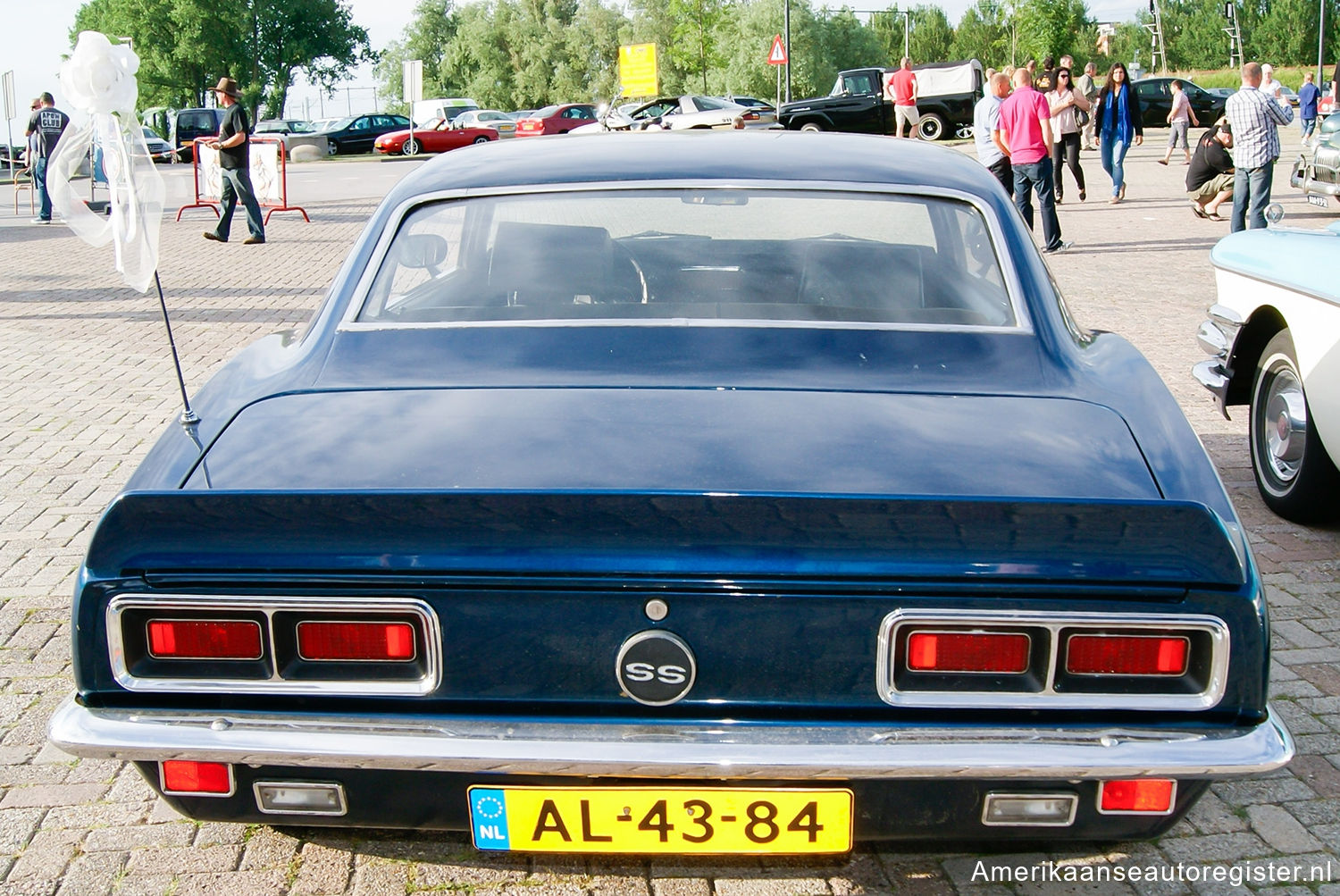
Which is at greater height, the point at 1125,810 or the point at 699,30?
the point at 699,30

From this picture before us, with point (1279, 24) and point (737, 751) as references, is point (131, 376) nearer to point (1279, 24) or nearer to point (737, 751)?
point (737, 751)

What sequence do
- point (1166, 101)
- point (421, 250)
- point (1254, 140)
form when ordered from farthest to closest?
point (1166, 101) < point (1254, 140) < point (421, 250)

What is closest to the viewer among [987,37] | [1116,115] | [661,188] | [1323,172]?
[661,188]

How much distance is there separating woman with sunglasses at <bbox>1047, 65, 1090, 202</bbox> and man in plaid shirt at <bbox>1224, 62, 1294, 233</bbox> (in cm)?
343

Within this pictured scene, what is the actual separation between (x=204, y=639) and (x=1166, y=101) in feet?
112

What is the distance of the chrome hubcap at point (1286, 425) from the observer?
15.7ft

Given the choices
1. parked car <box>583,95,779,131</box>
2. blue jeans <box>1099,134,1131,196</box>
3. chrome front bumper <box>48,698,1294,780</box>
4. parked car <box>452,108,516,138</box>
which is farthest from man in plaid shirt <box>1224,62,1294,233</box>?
A: parked car <box>452,108,516,138</box>

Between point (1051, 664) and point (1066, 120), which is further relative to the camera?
point (1066, 120)

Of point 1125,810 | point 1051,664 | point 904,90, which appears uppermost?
point 904,90

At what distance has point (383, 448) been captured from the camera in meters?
2.38

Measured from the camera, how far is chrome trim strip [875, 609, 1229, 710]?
2.07 meters

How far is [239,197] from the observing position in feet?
46.6

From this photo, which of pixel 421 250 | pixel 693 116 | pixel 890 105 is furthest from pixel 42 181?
pixel 890 105

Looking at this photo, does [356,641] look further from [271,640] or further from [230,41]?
[230,41]
